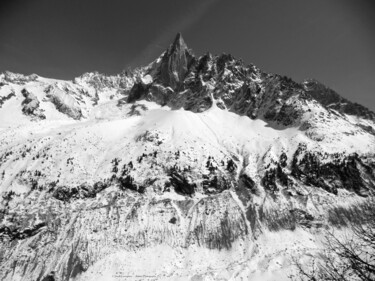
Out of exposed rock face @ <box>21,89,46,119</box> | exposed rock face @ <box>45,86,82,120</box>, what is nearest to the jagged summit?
exposed rock face @ <box>45,86,82,120</box>

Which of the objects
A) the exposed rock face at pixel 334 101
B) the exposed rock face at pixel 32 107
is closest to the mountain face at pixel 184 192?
the exposed rock face at pixel 32 107

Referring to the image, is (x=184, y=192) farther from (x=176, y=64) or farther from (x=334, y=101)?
(x=334, y=101)

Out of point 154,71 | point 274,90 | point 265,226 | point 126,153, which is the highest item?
point 154,71

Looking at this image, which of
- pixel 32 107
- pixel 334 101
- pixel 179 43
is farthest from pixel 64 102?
pixel 334 101

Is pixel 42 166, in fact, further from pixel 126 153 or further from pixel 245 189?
pixel 245 189

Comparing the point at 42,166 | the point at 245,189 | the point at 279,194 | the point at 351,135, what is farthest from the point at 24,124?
the point at 351,135

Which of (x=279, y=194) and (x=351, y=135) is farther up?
(x=351, y=135)
